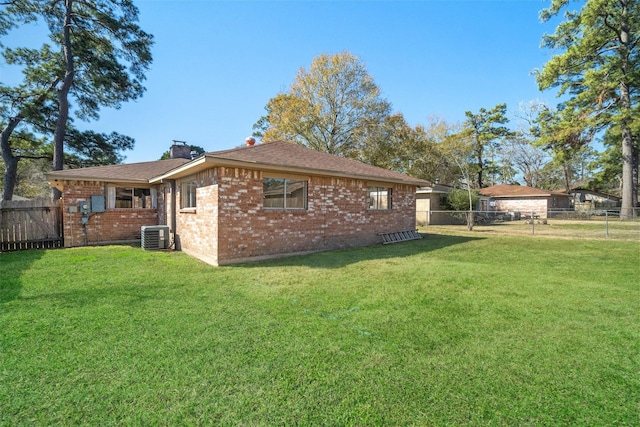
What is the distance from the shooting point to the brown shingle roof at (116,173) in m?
9.94

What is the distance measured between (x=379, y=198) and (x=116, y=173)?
10.3m

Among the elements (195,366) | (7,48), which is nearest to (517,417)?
(195,366)

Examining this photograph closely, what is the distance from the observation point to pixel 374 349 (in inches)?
115

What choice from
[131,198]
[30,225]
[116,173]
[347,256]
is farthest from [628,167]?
[30,225]

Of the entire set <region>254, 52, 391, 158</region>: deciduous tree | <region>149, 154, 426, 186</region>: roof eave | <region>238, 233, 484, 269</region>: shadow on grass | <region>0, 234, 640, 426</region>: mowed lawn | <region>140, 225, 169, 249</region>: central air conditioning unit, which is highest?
<region>254, 52, 391, 158</region>: deciduous tree

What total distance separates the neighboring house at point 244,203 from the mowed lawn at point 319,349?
1974mm

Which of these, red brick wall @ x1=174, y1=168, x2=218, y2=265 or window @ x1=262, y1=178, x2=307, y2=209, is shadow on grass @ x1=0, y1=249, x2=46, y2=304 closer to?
red brick wall @ x1=174, y1=168, x2=218, y2=265

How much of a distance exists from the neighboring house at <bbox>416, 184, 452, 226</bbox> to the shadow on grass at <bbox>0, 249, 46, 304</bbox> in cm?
2050

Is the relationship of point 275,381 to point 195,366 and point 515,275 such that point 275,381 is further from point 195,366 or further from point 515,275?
point 515,275

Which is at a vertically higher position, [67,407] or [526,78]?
[526,78]

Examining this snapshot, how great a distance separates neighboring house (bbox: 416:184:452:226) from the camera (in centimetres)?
2173

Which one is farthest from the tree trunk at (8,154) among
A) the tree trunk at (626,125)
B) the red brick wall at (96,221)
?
the tree trunk at (626,125)

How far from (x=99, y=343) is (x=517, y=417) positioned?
3796mm

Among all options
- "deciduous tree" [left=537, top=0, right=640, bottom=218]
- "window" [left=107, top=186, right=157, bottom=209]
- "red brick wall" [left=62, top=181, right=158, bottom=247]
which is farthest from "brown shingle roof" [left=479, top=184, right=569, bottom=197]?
"red brick wall" [left=62, top=181, right=158, bottom=247]
